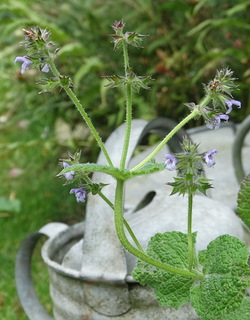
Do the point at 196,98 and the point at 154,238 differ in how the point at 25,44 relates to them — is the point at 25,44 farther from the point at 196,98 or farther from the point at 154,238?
the point at 196,98

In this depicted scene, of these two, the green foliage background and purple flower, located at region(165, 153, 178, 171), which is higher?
the green foliage background

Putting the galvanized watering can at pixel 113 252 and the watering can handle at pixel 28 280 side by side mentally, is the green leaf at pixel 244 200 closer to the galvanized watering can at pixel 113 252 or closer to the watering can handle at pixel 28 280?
the galvanized watering can at pixel 113 252

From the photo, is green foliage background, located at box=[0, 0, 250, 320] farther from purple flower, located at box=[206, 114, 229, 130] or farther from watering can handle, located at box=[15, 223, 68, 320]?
purple flower, located at box=[206, 114, 229, 130]

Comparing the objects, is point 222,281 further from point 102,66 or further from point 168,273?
point 102,66

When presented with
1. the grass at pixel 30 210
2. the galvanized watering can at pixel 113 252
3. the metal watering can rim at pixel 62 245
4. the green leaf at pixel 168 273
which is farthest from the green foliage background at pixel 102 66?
the green leaf at pixel 168 273

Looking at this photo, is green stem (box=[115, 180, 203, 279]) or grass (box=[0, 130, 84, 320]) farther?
grass (box=[0, 130, 84, 320])

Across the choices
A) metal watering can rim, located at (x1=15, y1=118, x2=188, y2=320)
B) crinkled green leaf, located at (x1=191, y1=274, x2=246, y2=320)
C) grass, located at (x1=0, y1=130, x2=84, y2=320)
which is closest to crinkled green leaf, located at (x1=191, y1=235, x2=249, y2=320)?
crinkled green leaf, located at (x1=191, y1=274, x2=246, y2=320)

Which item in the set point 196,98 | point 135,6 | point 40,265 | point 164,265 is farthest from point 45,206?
point 164,265
